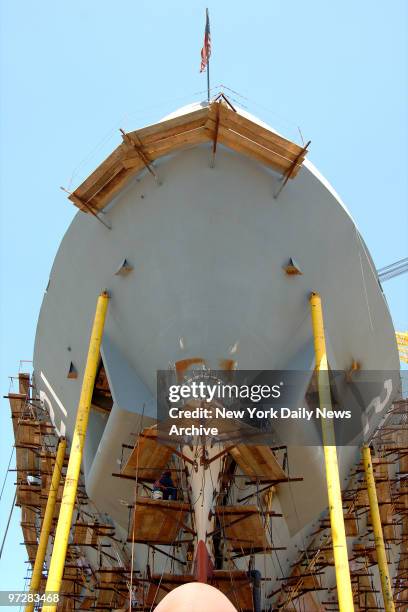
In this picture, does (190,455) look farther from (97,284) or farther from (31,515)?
(31,515)

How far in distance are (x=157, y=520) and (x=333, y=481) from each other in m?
3.16

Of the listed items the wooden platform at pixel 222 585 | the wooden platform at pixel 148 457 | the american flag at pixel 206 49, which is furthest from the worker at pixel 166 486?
the american flag at pixel 206 49

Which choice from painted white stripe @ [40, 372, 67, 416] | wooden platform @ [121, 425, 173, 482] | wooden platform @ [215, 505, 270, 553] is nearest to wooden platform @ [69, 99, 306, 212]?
wooden platform @ [121, 425, 173, 482]

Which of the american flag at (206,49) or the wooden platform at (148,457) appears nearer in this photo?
the wooden platform at (148,457)

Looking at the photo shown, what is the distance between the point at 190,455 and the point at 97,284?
3.47 metres

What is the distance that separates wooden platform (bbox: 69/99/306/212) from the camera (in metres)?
9.06

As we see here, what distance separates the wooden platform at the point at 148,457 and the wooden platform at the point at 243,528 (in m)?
1.24

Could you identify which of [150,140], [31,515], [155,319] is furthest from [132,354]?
[31,515]

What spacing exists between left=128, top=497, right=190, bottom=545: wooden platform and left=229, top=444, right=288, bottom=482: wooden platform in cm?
119

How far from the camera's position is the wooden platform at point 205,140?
9.06 meters

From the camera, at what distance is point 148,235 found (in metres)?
9.98

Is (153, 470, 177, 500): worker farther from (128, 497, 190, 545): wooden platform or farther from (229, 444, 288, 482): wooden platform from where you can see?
(229, 444, 288, 482): wooden platform

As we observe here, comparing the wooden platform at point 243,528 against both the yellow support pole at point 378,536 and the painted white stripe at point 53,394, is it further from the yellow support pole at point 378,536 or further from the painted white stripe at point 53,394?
the painted white stripe at point 53,394

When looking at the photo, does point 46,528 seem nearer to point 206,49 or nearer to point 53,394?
point 53,394
